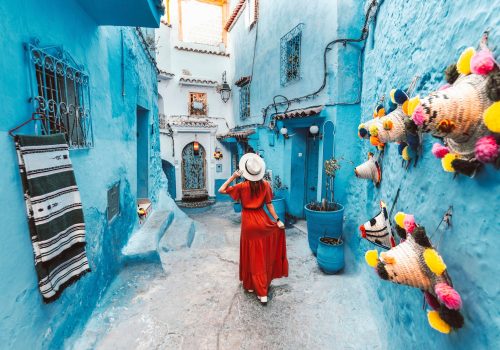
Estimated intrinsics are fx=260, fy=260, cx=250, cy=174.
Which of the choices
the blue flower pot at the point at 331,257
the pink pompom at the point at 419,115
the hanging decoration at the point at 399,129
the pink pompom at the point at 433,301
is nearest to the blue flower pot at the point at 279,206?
the blue flower pot at the point at 331,257

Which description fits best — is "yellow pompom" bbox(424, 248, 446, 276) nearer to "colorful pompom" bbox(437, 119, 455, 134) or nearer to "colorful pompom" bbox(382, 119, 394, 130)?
"colorful pompom" bbox(437, 119, 455, 134)

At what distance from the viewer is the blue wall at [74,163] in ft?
6.12

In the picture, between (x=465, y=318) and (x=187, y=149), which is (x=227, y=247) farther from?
(x=187, y=149)

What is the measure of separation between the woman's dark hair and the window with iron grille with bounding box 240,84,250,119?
826 centimetres

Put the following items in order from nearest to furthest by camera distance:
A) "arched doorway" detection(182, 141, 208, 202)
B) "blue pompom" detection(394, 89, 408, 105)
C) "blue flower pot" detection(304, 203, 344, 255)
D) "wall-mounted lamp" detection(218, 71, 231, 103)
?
"blue pompom" detection(394, 89, 408, 105), "blue flower pot" detection(304, 203, 344, 255), "wall-mounted lamp" detection(218, 71, 231, 103), "arched doorway" detection(182, 141, 208, 202)

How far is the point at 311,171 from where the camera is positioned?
7.55 m

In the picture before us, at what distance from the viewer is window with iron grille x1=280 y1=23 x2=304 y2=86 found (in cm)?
721

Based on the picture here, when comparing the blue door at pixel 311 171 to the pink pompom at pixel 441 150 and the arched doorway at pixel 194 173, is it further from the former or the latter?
the arched doorway at pixel 194 173

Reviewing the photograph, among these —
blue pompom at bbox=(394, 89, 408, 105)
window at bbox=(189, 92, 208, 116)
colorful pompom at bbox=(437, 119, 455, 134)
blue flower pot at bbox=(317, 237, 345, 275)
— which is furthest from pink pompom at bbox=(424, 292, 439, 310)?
window at bbox=(189, 92, 208, 116)

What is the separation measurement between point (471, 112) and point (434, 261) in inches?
32.9

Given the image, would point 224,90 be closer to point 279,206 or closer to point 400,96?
point 279,206

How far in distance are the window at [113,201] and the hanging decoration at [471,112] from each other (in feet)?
13.3

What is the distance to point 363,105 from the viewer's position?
482 cm

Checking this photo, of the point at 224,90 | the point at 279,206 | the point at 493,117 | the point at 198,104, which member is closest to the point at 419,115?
the point at 493,117
